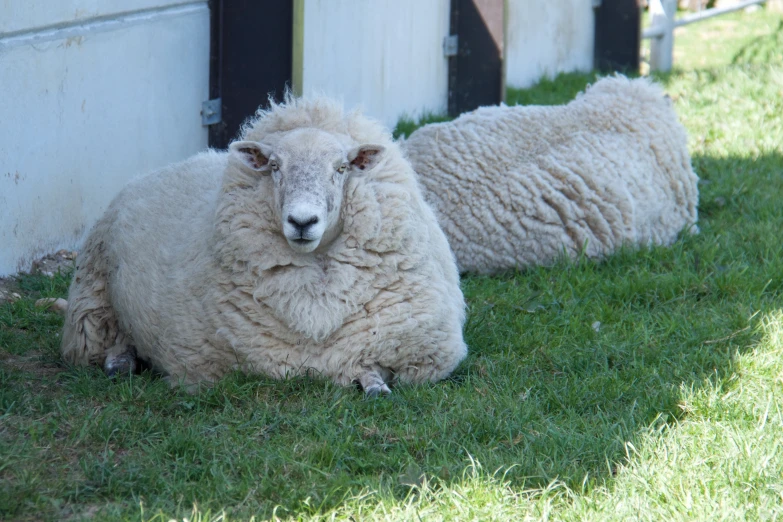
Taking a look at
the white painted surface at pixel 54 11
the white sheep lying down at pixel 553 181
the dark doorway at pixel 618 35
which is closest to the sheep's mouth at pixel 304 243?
the white sheep lying down at pixel 553 181

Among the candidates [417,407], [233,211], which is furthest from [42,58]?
[417,407]

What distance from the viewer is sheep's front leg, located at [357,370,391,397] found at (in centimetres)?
351

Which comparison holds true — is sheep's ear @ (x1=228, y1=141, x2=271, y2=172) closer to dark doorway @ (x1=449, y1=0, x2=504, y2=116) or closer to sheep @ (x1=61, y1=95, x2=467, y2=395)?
sheep @ (x1=61, y1=95, x2=467, y2=395)

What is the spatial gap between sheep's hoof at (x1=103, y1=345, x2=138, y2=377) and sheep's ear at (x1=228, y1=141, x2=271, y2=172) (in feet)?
3.09

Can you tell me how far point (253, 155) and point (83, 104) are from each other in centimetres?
169

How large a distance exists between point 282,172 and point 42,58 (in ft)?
6.04

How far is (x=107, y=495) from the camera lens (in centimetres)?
285

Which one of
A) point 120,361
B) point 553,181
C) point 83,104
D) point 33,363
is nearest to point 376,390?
point 120,361

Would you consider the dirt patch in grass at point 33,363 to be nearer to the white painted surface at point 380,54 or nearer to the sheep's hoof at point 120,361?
the sheep's hoof at point 120,361

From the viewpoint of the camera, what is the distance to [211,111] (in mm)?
5824

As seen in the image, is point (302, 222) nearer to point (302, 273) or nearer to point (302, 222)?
point (302, 222)

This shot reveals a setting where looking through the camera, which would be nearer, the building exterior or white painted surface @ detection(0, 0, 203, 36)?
white painted surface @ detection(0, 0, 203, 36)

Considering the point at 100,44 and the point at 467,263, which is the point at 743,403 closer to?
the point at 467,263

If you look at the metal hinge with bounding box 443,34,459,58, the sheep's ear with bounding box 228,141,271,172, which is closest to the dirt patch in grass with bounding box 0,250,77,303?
the sheep's ear with bounding box 228,141,271,172
